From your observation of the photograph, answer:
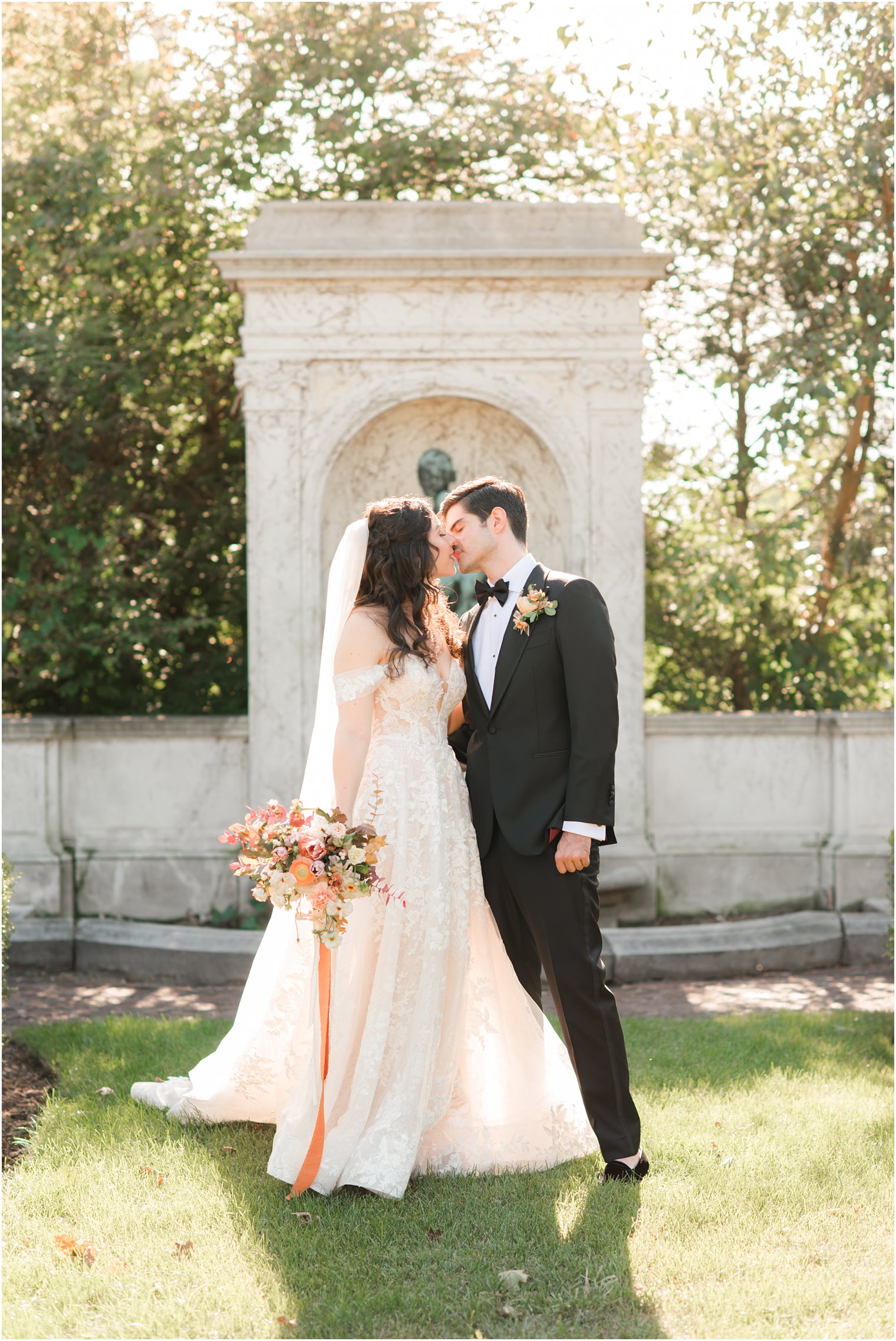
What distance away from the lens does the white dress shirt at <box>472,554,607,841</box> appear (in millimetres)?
3781

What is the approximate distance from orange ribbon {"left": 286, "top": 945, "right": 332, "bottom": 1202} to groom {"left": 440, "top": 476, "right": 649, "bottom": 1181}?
0.60 meters

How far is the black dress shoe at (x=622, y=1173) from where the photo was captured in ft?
11.4

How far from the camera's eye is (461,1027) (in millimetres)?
3678

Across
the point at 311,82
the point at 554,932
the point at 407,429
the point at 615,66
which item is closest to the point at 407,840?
the point at 554,932

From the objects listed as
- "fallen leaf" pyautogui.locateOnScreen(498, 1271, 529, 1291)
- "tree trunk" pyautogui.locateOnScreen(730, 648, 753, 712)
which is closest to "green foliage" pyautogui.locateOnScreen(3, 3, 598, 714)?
"tree trunk" pyautogui.locateOnScreen(730, 648, 753, 712)

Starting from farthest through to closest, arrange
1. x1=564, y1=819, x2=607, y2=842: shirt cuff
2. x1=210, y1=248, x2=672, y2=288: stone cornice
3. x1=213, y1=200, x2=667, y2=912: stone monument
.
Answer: x1=213, y1=200, x2=667, y2=912: stone monument
x1=210, y1=248, x2=672, y2=288: stone cornice
x1=564, y1=819, x2=607, y2=842: shirt cuff

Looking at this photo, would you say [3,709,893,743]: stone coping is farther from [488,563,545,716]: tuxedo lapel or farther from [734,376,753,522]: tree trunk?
[488,563,545,716]: tuxedo lapel

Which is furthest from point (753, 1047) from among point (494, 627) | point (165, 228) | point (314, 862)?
point (165, 228)

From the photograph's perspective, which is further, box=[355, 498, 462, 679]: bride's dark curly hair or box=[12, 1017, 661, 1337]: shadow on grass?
box=[355, 498, 462, 679]: bride's dark curly hair

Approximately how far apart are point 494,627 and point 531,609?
0.76ft

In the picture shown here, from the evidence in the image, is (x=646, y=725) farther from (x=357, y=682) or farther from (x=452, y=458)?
(x=357, y=682)

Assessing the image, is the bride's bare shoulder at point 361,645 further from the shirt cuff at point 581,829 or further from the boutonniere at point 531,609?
the shirt cuff at point 581,829

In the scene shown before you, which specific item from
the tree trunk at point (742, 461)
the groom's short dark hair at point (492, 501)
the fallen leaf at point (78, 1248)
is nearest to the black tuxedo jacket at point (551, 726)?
the groom's short dark hair at point (492, 501)

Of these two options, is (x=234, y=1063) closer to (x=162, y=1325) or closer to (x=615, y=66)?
(x=162, y=1325)
